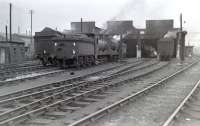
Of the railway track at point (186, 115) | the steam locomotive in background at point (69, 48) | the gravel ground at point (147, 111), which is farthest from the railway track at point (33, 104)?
the steam locomotive in background at point (69, 48)

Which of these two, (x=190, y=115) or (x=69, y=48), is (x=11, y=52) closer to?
(x=69, y=48)

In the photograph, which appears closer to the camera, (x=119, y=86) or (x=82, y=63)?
(x=119, y=86)

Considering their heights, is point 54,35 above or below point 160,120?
above

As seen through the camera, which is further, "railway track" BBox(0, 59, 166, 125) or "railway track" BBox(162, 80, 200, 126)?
"railway track" BBox(0, 59, 166, 125)

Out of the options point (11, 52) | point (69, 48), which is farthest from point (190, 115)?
point (11, 52)

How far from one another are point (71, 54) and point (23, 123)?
1782cm

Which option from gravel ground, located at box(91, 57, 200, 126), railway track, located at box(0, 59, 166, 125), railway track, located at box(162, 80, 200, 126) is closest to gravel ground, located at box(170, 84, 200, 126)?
railway track, located at box(162, 80, 200, 126)

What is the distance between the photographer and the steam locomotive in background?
25953mm

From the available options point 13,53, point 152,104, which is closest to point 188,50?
point 13,53

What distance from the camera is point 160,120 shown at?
28.3 feet

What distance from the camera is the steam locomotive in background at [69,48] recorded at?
85.1 ft

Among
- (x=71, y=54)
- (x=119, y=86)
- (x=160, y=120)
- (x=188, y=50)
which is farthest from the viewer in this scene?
(x=188, y=50)

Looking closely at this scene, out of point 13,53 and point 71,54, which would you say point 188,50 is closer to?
point 13,53

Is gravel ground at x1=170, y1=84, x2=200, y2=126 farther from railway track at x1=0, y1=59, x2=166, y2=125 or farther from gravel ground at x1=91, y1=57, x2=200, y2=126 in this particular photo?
railway track at x1=0, y1=59, x2=166, y2=125
